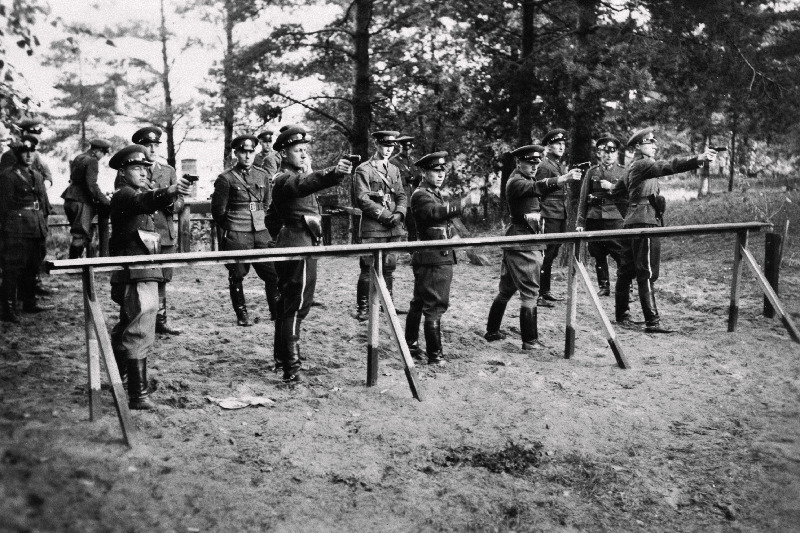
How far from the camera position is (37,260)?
8898 mm

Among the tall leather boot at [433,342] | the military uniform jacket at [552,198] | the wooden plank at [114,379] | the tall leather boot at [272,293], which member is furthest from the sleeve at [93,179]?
the military uniform jacket at [552,198]

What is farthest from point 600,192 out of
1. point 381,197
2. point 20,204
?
point 20,204

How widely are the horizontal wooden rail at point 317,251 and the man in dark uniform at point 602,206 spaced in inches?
92.4

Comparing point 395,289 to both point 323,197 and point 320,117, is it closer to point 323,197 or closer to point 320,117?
point 323,197

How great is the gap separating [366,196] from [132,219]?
303cm

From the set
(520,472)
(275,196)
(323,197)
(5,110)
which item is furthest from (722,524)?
(323,197)

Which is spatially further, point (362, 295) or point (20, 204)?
point (362, 295)

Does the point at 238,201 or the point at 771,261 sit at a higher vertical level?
the point at 238,201

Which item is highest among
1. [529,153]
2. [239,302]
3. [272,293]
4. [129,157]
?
[529,153]

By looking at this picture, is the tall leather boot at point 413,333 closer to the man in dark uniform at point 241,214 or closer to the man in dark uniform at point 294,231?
the man in dark uniform at point 294,231

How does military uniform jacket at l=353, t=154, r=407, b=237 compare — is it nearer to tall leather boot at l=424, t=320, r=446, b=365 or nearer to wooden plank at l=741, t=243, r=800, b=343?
tall leather boot at l=424, t=320, r=446, b=365

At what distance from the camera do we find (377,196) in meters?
8.50

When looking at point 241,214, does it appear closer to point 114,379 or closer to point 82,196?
point 82,196

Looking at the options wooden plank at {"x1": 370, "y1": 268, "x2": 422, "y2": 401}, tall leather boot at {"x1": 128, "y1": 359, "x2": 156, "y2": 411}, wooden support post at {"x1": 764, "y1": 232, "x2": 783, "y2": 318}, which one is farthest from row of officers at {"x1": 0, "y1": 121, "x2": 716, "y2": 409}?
wooden support post at {"x1": 764, "y1": 232, "x2": 783, "y2": 318}
